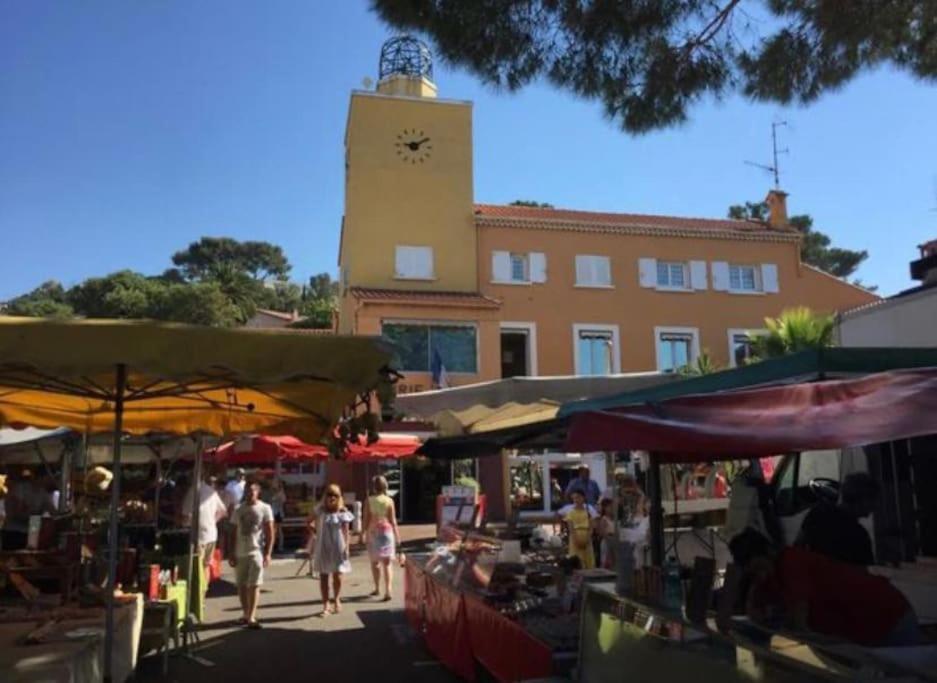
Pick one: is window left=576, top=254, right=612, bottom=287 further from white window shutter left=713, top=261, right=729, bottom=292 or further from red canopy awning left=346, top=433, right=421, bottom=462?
red canopy awning left=346, top=433, right=421, bottom=462

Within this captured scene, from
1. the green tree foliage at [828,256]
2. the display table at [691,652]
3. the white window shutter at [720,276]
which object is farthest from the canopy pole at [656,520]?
the green tree foliage at [828,256]

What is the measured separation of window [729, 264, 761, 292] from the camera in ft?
98.7

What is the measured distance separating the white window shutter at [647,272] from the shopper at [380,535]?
64.7 feet

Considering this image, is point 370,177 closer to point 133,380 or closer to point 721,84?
point 721,84

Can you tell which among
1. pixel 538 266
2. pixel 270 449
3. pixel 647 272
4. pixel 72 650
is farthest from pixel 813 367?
pixel 647 272

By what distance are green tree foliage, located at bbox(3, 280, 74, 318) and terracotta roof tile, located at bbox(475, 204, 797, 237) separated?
2062 cm

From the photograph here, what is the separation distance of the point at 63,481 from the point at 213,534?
7107 mm

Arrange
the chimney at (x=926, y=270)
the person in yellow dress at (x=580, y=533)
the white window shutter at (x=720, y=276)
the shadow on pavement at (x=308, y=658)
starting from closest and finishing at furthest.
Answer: the shadow on pavement at (x=308, y=658) → the person in yellow dress at (x=580, y=533) → the chimney at (x=926, y=270) → the white window shutter at (x=720, y=276)

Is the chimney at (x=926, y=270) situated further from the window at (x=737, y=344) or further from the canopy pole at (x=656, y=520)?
the window at (x=737, y=344)

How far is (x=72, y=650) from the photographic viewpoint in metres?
4.73

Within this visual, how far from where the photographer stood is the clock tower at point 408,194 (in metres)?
27.2


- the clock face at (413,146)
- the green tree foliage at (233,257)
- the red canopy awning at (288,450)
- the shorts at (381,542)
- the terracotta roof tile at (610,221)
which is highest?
the green tree foliage at (233,257)

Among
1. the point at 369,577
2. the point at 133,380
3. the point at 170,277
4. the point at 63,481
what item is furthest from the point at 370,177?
the point at 170,277

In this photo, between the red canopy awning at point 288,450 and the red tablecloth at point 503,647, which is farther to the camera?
the red canopy awning at point 288,450
